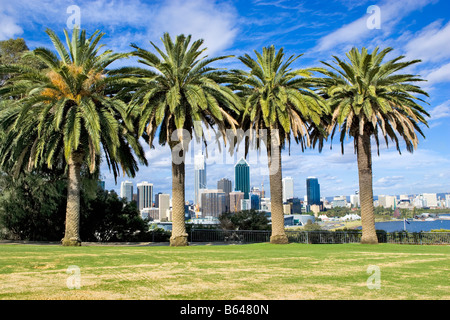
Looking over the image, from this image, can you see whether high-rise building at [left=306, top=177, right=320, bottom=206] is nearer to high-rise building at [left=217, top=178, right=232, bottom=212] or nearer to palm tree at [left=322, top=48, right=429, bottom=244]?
high-rise building at [left=217, top=178, right=232, bottom=212]

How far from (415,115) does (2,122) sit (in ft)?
80.1

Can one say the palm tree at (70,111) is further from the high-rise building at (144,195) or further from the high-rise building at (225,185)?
the high-rise building at (144,195)

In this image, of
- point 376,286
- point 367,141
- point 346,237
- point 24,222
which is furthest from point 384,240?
point 24,222

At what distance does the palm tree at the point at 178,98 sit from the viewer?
21.3 metres

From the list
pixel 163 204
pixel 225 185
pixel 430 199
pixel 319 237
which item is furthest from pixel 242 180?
pixel 430 199

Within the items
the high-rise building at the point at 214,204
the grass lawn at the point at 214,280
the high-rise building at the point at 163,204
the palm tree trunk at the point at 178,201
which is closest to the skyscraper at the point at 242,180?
the high-rise building at the point at 214,204

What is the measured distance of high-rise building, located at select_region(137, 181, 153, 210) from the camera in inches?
4393

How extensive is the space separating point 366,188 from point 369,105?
5501mm

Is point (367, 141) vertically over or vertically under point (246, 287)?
over

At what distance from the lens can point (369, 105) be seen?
23.7 m

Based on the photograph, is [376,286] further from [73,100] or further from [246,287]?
[73,100]

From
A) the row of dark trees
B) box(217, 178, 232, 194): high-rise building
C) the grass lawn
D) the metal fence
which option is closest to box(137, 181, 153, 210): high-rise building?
box(217, 178, 232, 194): high-rise building

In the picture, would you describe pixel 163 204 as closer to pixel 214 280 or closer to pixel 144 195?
pixel 144 195
